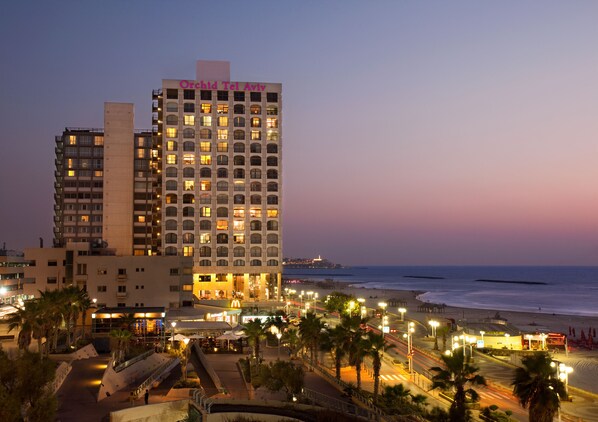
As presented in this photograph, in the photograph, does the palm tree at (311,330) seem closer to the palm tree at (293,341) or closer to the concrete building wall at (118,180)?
the palm tree at (293,341)

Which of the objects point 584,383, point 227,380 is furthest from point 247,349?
point 584,383

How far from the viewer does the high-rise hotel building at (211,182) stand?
152m

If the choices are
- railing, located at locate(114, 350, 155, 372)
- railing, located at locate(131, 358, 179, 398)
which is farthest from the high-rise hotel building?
railing, located at locate(131, 358, 179, 398)

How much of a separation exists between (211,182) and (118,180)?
25434 mm

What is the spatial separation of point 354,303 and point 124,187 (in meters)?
81.4

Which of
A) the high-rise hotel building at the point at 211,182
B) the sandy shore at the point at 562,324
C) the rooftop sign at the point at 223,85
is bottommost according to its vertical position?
the sandy shore at the point at 562,324

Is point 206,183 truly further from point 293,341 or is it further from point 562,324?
point 293,341

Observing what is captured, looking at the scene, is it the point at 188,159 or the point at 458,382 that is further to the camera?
the point at 188,159

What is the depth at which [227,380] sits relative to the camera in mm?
55875

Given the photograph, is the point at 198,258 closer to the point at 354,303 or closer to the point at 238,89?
the point at 238,89

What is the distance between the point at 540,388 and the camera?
32250 millimetres

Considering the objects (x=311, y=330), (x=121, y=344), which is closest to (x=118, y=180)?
(x=121, y=344)

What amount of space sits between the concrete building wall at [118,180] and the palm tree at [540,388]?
450 feet

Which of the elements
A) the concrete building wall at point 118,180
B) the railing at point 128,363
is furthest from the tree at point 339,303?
the concrete building wall at point 118,180
